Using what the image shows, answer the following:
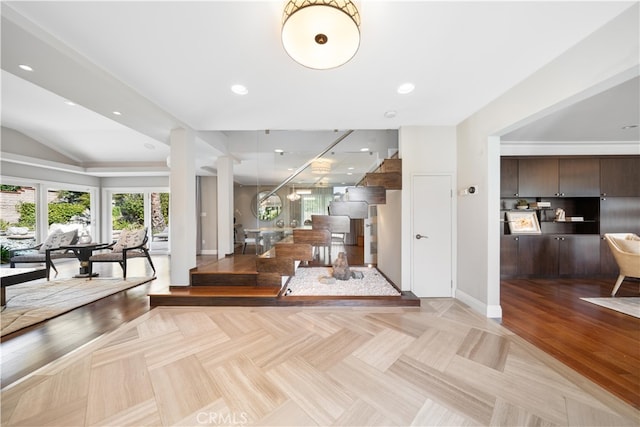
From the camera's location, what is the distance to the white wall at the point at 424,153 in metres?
3.65

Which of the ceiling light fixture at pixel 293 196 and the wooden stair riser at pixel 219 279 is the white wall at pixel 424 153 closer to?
the ceiling light fixture at pixel 293 196

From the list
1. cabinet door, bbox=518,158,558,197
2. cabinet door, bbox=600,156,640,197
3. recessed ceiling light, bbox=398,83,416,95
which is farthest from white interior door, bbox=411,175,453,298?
cabinet door, bbox=600,156,640,197

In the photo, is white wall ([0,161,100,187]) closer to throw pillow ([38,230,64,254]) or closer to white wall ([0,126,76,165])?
white wall ([0,126,76,165])

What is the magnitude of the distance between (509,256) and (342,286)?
11.8 feet

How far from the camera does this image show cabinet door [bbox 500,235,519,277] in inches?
186

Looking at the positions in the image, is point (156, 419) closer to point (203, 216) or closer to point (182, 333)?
point (182, 333)

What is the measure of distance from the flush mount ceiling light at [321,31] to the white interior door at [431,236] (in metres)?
2.59

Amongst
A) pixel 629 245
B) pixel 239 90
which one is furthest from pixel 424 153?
pixel 629 245

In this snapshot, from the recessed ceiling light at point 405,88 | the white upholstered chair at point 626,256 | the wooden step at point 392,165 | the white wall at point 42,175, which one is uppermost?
the recessed ceiling light at point 405,88

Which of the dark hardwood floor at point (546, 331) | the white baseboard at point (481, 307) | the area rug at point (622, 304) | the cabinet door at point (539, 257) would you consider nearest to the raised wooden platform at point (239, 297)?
the dark hardwood floor at point (546, 331)

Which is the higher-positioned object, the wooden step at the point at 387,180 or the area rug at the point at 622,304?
the wooden step at the point at 387,180

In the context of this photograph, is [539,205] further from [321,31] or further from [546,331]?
[321,31]

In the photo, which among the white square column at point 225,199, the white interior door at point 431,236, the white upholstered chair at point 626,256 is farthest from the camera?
the white square column at point 225,199

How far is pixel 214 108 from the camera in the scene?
3.11 m
